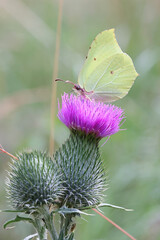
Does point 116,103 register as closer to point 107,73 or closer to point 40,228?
point 107,73

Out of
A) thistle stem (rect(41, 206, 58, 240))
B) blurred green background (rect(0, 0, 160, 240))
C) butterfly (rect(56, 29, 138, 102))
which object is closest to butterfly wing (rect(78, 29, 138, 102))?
butterfly (rect(56, 29, 138, 102))

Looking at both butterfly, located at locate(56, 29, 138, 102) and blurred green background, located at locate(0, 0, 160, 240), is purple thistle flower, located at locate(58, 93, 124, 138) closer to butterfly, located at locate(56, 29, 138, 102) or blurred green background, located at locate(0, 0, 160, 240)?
butterfly, located at locate(56, 29, 138, 102)

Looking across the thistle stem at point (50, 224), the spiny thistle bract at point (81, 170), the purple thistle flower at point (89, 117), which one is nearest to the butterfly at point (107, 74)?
the purple thistle flower at point (89, 117)

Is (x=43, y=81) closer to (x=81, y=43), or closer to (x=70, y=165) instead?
(x=81, y=43)

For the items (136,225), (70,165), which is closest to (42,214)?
(70,165)

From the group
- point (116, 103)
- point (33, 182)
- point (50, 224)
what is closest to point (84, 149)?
point (33, 182)

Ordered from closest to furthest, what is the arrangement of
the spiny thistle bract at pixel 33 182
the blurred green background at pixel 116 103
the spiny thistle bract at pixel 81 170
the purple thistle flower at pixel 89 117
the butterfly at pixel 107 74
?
the spiny thistle bract at pixel 33 182 < the spiny thistle bract at pixel 81 170 < the purple thistle flower at pixel 89 117 < the butterfly at pixel 107 74 < the blurred green background at pixel 116 103

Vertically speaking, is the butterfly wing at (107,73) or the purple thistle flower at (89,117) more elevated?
the butterfly wing at (107,73)

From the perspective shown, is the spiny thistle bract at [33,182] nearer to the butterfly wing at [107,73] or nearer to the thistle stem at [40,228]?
the thistle stem at [40,228]
